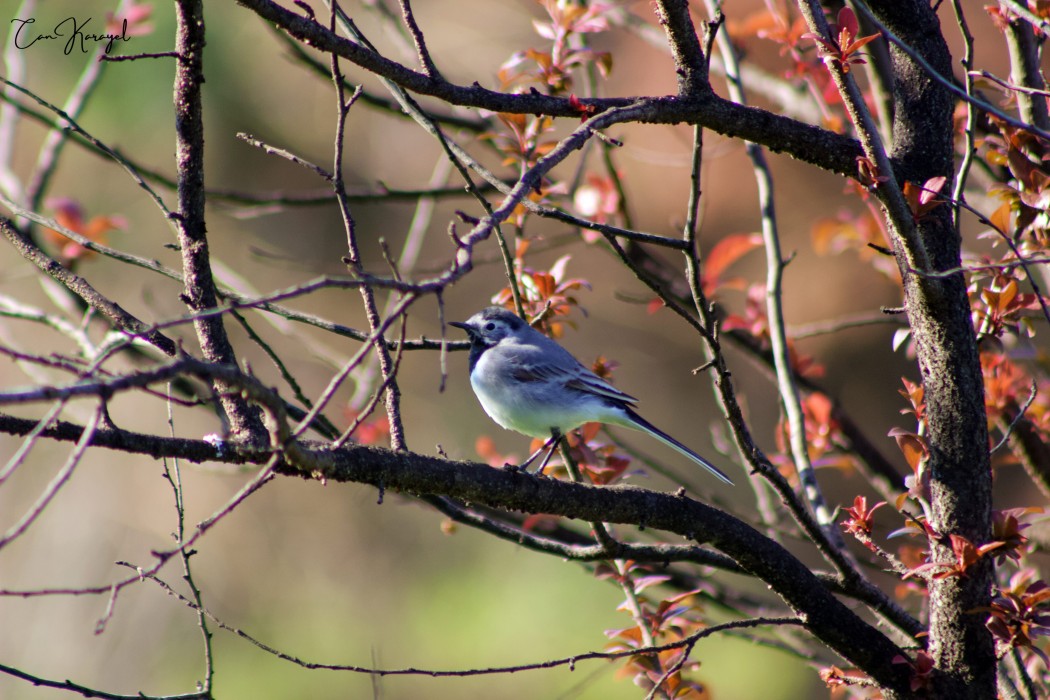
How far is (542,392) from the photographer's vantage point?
13.9 feet

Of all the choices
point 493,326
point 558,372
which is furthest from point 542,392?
point 493,326

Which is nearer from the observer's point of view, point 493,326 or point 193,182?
Answer: point 193,182

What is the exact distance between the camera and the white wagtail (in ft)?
13.6

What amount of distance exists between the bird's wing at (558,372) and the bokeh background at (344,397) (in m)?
3.48

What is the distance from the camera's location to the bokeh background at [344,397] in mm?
8008

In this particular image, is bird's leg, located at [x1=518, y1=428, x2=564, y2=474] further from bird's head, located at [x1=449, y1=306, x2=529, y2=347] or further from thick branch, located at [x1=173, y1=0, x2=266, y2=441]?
thick branch, located at [x1=173, y1=0, x2=266, y2=441]

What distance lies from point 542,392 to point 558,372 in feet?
0.67

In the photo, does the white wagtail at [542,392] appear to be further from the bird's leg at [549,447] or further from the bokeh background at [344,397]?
the bokeh background at [344,397]

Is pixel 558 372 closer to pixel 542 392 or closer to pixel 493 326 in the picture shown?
pixel 542 392

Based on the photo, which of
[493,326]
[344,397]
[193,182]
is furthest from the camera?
[344,397]

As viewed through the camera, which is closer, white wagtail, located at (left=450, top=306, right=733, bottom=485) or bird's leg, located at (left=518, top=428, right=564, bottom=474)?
A: bird's leg, located at (left=518, top=428, right=564, bottom=474)

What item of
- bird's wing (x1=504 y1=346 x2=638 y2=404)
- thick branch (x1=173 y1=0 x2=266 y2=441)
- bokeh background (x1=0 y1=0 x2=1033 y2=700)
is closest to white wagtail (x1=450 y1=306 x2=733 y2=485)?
bird's wing (x1=504 y1=346 x2=638 y2=404)

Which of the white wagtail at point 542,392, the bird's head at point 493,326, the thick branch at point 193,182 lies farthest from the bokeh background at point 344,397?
the thick branch at point 193,182

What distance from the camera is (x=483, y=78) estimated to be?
855 cm
